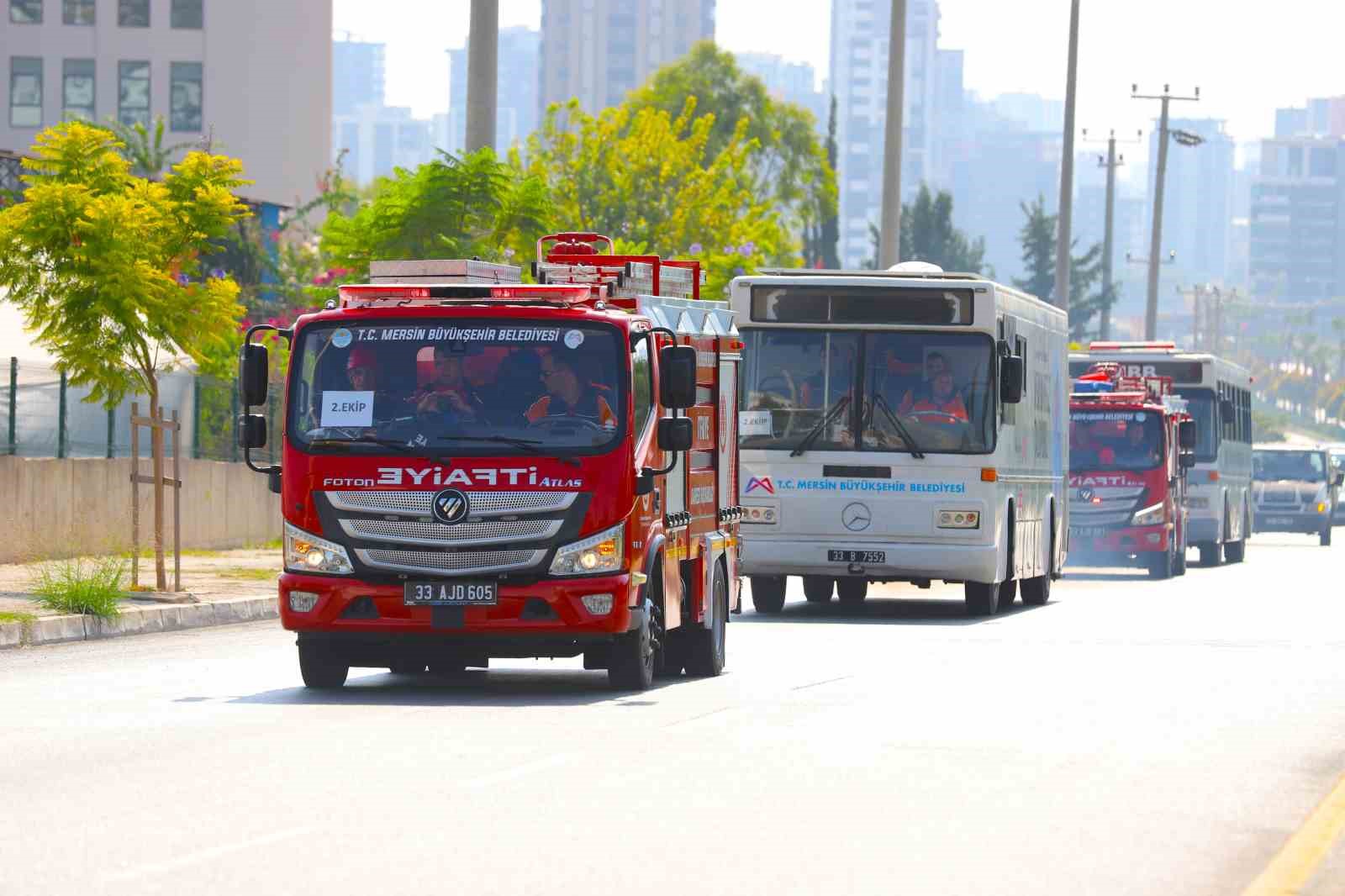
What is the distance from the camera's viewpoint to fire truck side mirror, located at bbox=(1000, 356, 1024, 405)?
2345 cm

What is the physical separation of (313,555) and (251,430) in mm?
963

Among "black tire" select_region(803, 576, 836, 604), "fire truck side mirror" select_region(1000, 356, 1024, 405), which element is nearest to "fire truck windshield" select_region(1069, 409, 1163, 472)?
"black tire" select_region(803, 576, 836, 604)

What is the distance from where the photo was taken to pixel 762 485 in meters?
24.0

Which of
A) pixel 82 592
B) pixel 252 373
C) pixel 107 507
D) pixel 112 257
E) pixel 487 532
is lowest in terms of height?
pixel 82 592

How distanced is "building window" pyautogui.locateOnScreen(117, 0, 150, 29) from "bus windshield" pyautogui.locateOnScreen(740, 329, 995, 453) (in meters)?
63.2

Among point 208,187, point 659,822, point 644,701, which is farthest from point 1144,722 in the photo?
point 208,187

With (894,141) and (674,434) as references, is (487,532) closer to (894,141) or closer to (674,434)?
(674,434)

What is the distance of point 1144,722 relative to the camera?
14102mm

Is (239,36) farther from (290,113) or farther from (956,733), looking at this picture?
(956,733)

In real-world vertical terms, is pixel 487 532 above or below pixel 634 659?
above

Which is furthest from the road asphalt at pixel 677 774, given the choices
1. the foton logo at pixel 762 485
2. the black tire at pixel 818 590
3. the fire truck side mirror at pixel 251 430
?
the black tire at pixel 818 590

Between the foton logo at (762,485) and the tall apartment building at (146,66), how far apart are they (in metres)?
60.2

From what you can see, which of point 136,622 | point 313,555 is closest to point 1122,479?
point 136,622

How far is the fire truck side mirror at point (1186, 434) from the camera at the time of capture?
35719 mm
